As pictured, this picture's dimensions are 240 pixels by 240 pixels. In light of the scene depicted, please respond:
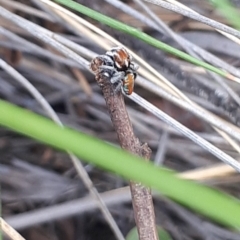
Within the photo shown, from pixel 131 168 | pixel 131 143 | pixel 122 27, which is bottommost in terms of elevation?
pixel 131 168

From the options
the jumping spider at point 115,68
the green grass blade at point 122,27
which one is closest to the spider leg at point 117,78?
the jumping spider at point 115,68

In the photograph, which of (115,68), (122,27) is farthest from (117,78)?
(122,27)

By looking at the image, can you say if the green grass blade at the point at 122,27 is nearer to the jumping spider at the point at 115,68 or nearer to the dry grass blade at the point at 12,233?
the jumping spider at the point at 115,68

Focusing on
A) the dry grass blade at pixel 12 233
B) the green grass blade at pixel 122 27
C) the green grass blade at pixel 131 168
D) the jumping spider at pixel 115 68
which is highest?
the green grass blade at pixel 122 27

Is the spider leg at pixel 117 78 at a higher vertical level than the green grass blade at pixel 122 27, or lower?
lower

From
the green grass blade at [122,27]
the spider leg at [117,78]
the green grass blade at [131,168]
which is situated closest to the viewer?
the green grass blade at [131,168]

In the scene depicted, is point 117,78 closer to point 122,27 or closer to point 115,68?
point 115,68

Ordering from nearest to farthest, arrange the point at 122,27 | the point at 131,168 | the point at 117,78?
the point at 131,168 → the point at 117,78 → the point at 122,27

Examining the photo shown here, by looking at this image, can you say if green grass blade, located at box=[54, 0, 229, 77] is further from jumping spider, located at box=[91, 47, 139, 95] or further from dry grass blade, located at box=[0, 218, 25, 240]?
dry grass blade, located at box=[0, 218, 25, 240]
